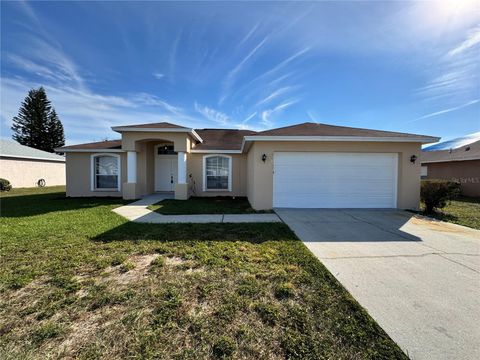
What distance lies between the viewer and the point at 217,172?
12.8m

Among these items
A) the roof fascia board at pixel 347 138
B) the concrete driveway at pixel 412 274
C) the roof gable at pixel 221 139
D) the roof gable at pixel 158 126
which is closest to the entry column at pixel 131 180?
the roof gable at pixel 158 126

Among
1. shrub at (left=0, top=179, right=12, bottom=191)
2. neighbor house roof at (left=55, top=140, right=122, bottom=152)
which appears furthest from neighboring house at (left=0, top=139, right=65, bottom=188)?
neighbor house roof at (left=55, top=140, right=122, bottom=152)

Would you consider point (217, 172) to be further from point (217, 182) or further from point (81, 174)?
point (81, 174)

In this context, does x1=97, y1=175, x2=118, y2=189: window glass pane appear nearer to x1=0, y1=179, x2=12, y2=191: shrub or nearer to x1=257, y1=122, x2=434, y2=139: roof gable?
x1=257, y1=122, x2=434, y2=139: roof gable

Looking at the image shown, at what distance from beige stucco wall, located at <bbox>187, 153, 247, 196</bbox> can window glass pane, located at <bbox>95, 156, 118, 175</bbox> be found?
4392 millimetres

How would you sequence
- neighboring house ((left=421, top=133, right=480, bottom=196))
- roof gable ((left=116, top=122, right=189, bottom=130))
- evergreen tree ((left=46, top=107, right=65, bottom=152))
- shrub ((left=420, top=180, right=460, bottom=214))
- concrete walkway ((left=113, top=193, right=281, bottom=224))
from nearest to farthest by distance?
concrete walkway ((left=113, top=193, right=281, bottom=224)) → shrub ((left=420, top=180, right=460, bottom=214)) → roof gable ((left=116, top=122, right=189, bottom=130)) → neighboring house ((left=421, top=133, right=480, bottom=196)) → evergreen tree ((left=46, top=107, right=65, bottom=152))

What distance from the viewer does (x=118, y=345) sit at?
1.97m

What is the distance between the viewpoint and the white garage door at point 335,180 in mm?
8539

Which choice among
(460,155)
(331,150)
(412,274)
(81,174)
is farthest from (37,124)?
(460,155)

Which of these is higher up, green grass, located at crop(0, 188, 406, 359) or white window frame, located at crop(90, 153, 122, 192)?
white window frame, located at crop(90, 153, 122, 192)

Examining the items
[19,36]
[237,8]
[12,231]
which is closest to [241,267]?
[12,231]

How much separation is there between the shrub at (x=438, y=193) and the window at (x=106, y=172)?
1489 centimetres

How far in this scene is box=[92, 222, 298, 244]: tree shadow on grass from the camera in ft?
16.4

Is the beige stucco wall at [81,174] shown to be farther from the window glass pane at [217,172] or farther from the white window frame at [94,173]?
the window glass pane at [217,172]
